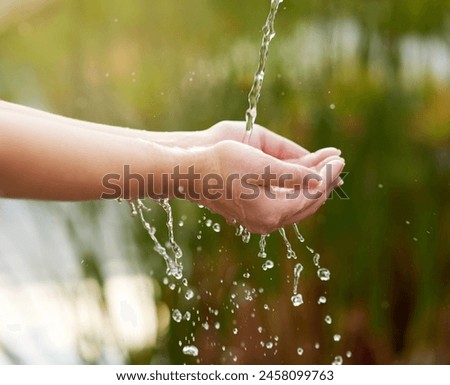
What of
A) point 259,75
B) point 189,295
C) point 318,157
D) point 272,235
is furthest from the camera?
point 272,235

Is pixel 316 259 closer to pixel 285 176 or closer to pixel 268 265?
pixel 268 265

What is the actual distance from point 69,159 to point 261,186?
0.61 ft

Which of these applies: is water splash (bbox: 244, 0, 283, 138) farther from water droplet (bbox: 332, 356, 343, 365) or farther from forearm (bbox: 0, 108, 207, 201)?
water droplet (bbox: 332, 356, 343, 365)

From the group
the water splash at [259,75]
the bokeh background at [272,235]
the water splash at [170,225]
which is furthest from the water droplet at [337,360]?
the water splash at [259,75]

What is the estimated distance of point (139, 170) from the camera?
2.33 feet

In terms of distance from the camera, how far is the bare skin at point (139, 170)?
26.9 inches

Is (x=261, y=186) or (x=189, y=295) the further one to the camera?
(x=189, y=295)

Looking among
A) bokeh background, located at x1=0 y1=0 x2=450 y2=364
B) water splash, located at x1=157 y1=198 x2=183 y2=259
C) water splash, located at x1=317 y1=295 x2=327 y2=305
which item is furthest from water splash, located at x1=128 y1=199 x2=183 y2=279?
water splash, located at x1=317 y1=295 x2=327 y2=305

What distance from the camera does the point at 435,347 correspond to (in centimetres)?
116

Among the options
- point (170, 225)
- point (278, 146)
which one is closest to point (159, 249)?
point (170, 225)

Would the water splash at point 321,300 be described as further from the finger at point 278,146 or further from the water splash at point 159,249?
the finger at point 278,146

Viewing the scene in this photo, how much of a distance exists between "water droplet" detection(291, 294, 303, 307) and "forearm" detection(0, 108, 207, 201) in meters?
0.43

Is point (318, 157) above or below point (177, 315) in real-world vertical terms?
above

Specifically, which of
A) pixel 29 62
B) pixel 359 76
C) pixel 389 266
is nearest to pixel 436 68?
pixel 359 76
